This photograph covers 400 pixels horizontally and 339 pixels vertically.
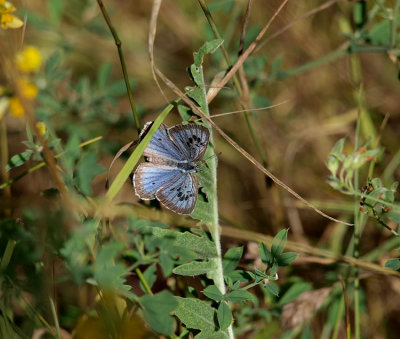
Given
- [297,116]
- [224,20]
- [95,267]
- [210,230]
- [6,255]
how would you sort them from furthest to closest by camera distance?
1. [224,20]
2. [297,116]
3. [210,230]
4. [6,255]
5. [95,267]

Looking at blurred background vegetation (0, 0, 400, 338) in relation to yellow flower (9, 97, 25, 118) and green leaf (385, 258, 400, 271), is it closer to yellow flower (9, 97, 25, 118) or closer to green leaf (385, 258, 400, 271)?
yellow flower (9, 97, 25, 118)

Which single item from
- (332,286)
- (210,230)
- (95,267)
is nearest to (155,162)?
(210,230)

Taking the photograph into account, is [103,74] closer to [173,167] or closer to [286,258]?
[173,167]

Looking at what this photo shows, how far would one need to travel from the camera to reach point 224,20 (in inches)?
158

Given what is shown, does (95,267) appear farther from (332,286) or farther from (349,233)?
(349,233)

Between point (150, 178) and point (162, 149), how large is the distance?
174 millimetres

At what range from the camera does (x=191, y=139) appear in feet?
6.17

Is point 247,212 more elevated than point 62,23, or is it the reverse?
point 62,23

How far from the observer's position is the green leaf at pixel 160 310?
141cm

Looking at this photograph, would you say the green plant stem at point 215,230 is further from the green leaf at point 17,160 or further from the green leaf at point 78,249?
the green leaf at point 17,160

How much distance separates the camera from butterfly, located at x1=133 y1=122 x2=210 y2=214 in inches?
70.3

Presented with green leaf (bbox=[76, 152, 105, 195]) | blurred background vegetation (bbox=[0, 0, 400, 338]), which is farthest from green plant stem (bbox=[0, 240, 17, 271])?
green leaf (bbox=[76, 152, 105, 195])

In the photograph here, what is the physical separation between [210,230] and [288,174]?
1666mm

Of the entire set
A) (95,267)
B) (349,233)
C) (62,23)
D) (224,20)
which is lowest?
(349,233)
